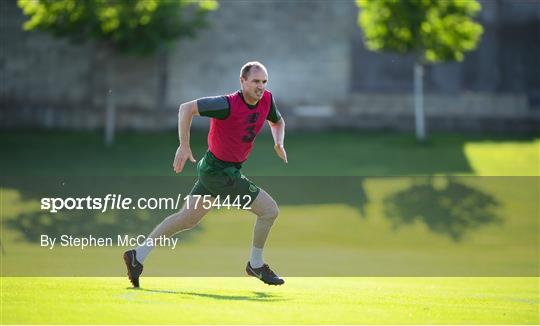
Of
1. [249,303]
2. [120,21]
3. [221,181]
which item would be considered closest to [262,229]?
[221,181]

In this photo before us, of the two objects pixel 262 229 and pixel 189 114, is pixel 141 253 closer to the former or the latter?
pixel 262 229

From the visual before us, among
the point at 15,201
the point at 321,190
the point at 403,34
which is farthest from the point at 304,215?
the point at 403,34

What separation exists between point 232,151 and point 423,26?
16.6 meters

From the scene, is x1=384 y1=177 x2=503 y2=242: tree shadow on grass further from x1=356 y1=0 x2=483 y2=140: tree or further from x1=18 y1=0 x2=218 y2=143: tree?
x1=18 y1=0 x2=218 y2=143: tree

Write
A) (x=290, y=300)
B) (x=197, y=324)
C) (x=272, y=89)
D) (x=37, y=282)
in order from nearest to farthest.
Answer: (x=197, y=324) < (x=290, y=300) < (x=37, y=282) < (x=272, y=89)

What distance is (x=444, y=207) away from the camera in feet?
64.7

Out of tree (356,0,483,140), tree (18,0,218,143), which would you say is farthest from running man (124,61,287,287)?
tree (356,0,483,140)

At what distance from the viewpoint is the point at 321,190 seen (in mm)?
21172

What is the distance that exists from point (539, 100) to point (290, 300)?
847 inches

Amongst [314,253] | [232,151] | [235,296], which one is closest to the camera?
[235,296]

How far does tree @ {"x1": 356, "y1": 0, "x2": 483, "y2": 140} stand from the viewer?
81.7 feet

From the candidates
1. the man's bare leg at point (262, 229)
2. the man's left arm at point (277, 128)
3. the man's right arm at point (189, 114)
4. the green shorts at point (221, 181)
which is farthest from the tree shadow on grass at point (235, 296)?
the man's left arm at point (277, 128)

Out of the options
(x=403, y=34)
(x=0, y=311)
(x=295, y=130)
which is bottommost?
(x=295, y=130)

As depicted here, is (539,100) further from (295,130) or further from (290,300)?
(290,300)
